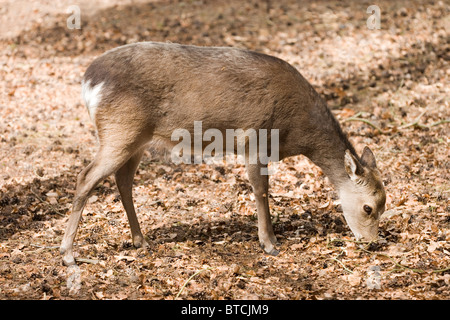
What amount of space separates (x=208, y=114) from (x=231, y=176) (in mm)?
2121

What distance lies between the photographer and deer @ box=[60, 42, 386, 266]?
5.10m

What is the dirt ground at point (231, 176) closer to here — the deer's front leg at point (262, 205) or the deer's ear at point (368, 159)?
the deer's front leg at point (262, 205)

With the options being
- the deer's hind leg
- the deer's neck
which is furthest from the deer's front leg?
the deer's hind leg

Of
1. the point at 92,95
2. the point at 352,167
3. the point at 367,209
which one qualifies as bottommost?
the point at 367,209

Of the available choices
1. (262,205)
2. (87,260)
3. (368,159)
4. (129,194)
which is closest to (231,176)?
(262,205)

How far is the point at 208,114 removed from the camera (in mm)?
5246

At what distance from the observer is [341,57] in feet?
33.7

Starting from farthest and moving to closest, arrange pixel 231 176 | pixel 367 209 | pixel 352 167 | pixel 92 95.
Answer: pixel 231 176, pixel 367 209, pixel 352 167, pixel 92 95

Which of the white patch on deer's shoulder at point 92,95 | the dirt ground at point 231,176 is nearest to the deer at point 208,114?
the white patch on deer's shoulder at point 92,95

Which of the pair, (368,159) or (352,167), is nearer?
(352,167)

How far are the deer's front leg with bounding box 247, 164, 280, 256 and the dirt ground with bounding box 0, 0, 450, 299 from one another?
0.12 meters

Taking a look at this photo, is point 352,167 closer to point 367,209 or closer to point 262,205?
point 367,209

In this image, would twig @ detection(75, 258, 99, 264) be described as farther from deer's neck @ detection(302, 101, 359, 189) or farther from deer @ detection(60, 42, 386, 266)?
deer's neck @ detection(302, 101, 359, 189)

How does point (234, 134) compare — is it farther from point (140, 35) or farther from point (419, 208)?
point (140, 35)
